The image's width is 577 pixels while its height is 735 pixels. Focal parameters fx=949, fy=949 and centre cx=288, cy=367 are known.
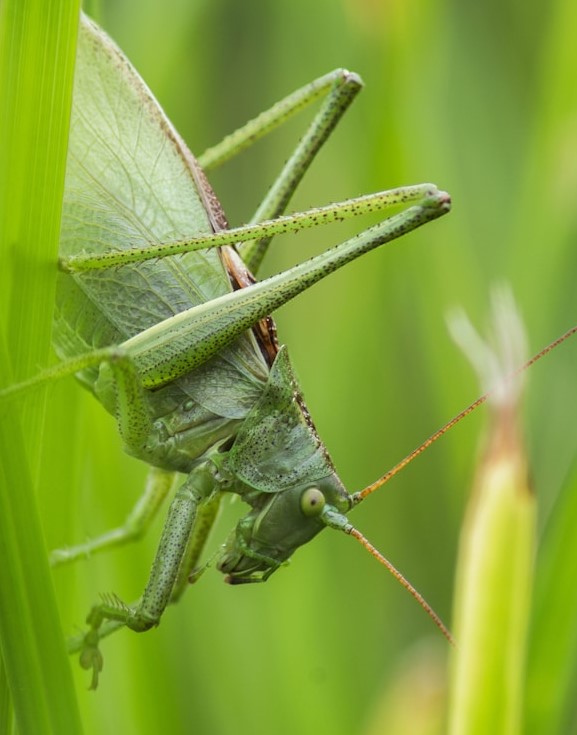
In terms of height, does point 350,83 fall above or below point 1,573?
above

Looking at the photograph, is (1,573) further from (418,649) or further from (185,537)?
(418,649)

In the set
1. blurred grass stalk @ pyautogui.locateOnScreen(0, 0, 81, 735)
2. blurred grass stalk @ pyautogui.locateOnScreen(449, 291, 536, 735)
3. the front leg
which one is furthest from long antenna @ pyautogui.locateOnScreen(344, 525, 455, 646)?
blurred grass stalk @ pyautogui.locateOnScreen(0, 0, 81, 735)

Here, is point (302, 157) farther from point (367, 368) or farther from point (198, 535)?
point (198, 535)

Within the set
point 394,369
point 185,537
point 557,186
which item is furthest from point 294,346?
point 185,537

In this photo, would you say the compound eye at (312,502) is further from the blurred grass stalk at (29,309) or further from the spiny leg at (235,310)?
the blurred grass stalk at (29,309)

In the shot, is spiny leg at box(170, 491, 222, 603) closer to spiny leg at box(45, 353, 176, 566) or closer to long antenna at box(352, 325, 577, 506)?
spiny leg at box(45, 353, 176, 566)

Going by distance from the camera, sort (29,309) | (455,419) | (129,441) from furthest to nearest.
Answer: (129,441) → (455,419) → (29,309)

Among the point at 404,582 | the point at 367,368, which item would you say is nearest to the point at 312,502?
the point at 404,582
